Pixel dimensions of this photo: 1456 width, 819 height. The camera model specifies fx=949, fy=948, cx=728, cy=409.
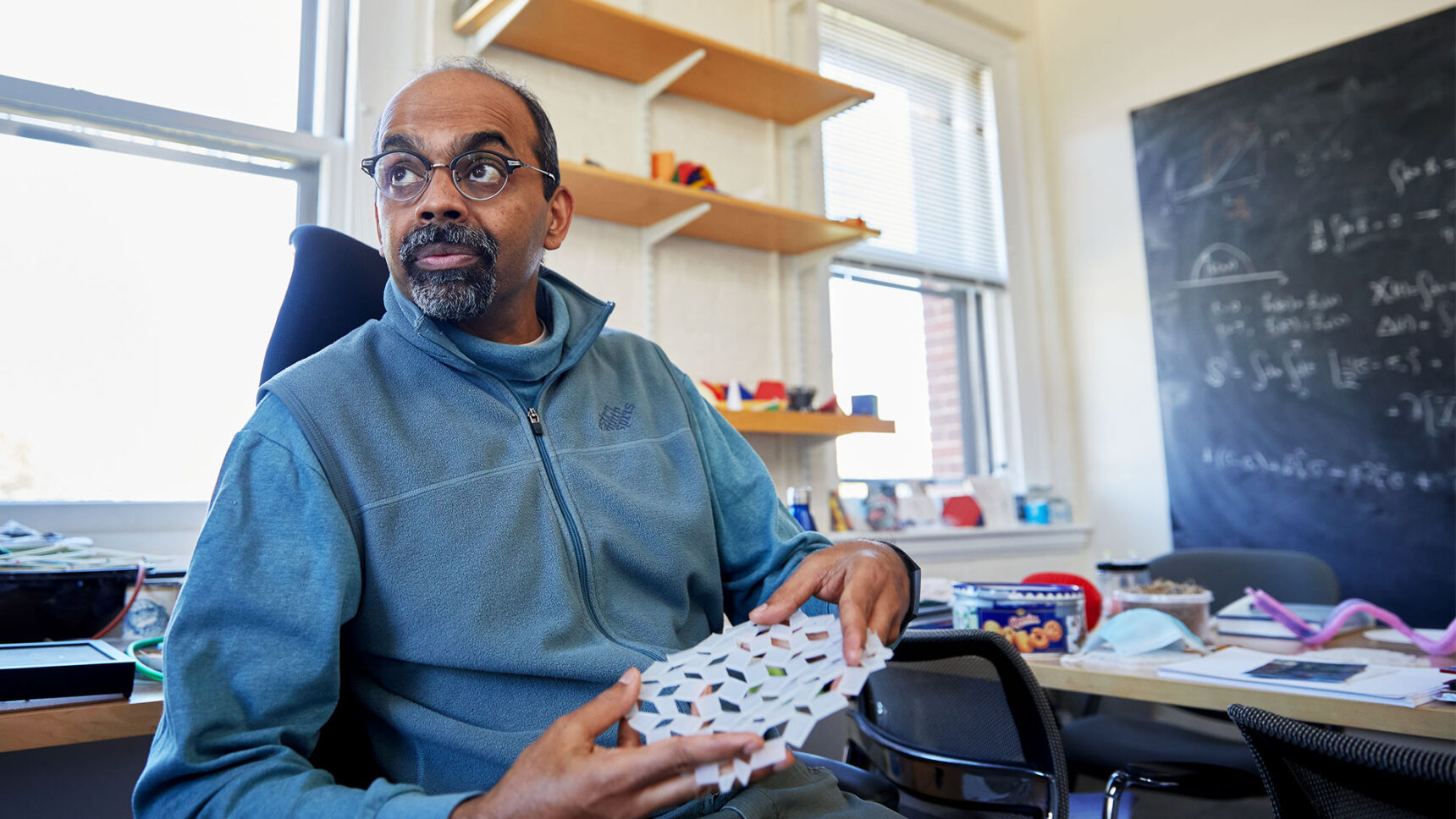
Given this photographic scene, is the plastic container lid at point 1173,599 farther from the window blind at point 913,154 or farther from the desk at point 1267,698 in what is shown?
the window blind at point 913,154

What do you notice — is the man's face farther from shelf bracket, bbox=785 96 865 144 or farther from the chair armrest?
shelf bracket, bbox=785 96 865 144

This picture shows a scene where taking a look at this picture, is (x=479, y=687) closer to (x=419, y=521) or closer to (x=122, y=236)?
(x=419, y=521)

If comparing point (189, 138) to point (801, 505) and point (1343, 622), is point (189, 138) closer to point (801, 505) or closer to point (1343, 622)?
point (801, 505)

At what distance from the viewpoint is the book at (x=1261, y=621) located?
5.38 ft

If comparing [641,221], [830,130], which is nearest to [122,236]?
[641,221]

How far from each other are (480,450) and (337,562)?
22 cm

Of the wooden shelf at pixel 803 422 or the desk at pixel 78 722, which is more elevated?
the wooden shelf at pixel 803 422

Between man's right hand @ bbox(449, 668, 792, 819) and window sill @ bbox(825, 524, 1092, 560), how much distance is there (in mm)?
2113

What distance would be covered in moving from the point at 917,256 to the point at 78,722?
10.4ft

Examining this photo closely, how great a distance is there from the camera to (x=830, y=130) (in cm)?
347

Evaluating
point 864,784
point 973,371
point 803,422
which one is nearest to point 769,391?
point 803,422

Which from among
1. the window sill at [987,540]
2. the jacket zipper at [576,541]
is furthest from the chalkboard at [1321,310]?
the jacket zipper at [576,541]

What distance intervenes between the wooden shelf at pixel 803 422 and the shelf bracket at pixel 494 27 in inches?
46.2

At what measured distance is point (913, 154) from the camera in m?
3.78
